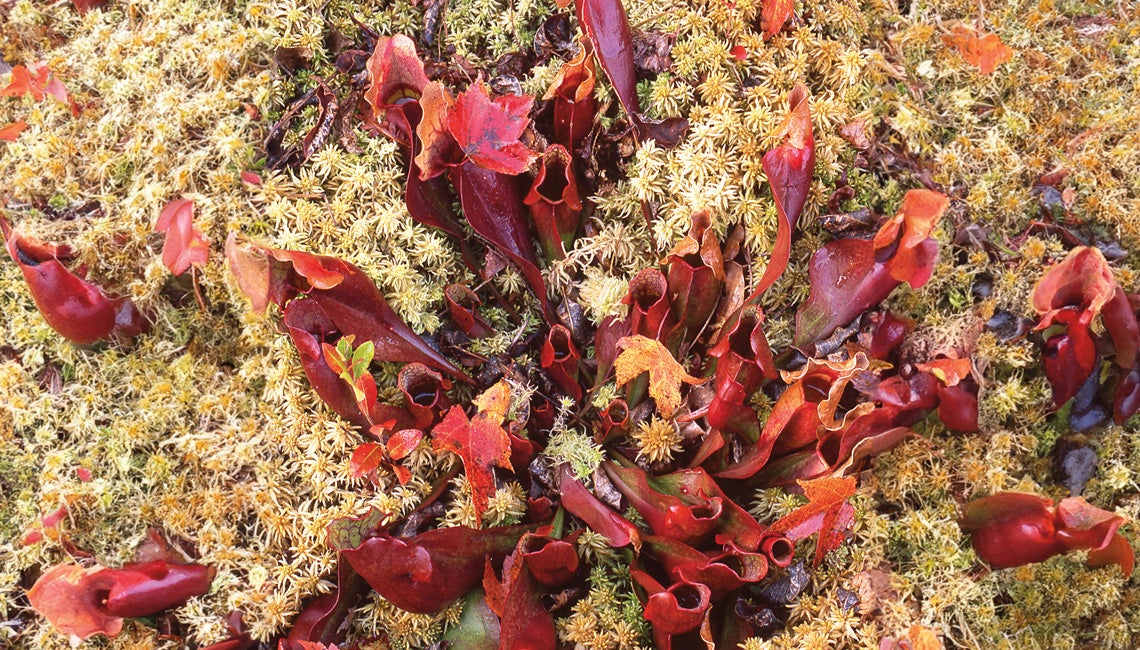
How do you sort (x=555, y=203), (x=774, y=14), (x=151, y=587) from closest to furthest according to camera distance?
(x=151, y=587) < (x=555, y=203) < (x=774, y=14)

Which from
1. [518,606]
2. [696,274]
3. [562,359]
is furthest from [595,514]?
[696,274]

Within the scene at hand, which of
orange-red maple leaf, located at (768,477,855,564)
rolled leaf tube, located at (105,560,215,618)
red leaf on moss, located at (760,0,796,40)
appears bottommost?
rolled leaf tube, located at (105,560,215,618)

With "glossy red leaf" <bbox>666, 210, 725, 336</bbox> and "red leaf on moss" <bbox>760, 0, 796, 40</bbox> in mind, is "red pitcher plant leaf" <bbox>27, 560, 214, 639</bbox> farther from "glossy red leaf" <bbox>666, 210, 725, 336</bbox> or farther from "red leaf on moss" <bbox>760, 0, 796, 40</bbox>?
"red leaf on moss" <bbox>760, 0, 796, 40</bbox>

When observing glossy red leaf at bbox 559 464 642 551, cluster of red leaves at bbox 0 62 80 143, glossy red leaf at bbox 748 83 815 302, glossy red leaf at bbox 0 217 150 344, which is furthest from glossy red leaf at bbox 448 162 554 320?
cluster of red leaves at bbox 0 62 80 143

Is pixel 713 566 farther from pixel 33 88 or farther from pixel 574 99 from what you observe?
pixel 33 88

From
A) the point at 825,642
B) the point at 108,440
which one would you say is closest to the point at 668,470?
the point at 825,642

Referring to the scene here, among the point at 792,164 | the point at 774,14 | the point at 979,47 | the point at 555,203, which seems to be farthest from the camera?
the point at 979,47

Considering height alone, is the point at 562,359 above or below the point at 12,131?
below
